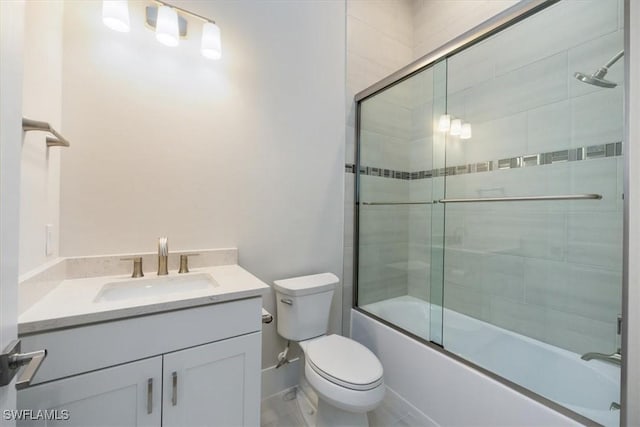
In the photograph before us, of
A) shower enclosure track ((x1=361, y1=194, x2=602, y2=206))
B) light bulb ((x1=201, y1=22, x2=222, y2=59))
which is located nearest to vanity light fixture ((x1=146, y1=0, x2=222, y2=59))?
light bulb ((x1=201, y1=22, x2=222, y2=59))

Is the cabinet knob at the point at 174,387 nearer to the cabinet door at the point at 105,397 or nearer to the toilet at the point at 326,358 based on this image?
the cabinet door at the point at 105,397

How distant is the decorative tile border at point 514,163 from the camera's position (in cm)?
133

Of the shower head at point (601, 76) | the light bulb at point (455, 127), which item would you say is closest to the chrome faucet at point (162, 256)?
the light bulb at point (455, 127)

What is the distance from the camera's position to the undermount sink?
116 cm

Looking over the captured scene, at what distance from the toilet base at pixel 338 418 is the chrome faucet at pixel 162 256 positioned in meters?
1.03

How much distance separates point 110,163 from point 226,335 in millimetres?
951

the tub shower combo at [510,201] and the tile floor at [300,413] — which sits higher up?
the tub shower combo at [510,201]

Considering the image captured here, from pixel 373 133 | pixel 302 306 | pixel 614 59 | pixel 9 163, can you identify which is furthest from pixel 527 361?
pixel 9 163

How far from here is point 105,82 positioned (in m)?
1.24

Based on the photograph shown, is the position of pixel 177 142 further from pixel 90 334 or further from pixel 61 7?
pixel 90 334

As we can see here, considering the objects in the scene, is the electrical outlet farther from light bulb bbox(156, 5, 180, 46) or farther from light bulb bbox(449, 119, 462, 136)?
light bulb bbox(449, 119, 462, 136)

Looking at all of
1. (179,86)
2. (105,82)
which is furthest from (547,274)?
(105,82)

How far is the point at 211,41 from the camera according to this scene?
4.57 ft

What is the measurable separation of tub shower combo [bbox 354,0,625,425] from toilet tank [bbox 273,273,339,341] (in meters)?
0.46
